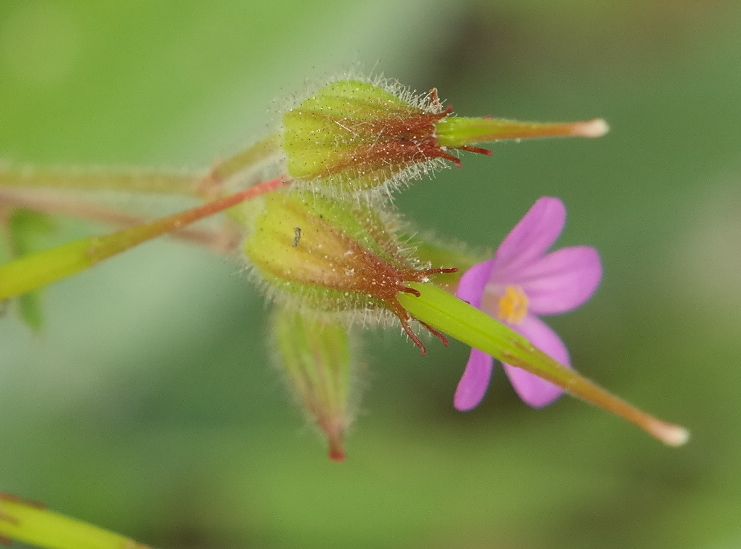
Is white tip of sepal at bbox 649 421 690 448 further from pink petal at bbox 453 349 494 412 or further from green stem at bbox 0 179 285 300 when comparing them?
green stem at bbox 0 179 285 300

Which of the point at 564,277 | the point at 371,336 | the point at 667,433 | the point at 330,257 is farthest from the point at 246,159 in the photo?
the point at 371,336

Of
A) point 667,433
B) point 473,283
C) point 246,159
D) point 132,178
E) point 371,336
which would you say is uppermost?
point 371,336

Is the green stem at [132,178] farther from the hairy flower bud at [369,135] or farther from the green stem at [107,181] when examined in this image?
the hairy flower bud at [369,135]

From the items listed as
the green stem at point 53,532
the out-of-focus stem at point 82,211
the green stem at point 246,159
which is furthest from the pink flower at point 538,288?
the green stem at point 53,532

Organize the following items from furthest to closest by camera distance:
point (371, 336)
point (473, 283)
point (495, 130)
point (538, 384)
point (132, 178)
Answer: point (371, 336) < point (132, 178) < point (538, 384) < point (473, 283) < point (495, 130)

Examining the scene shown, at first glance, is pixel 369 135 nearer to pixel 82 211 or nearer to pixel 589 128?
pixel 589 128

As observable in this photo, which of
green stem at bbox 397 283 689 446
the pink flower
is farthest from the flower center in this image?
green stem at bbox 397 283 689 446
